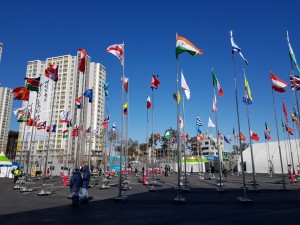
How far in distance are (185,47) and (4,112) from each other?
122m

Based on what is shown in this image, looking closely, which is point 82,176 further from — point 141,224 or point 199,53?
point 199,53

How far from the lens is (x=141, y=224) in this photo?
883 cm

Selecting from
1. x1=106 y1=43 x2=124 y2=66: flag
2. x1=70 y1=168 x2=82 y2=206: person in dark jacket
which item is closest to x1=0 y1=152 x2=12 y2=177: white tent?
x1=106 y1=43 x2=124 y2=66: flag

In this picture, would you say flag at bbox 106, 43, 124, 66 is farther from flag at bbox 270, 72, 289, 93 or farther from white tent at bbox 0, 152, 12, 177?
white tent at bbox 0, 152, 12, 177

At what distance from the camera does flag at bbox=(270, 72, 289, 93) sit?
21145 mm

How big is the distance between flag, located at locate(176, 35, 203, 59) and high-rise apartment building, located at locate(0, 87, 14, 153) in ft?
344

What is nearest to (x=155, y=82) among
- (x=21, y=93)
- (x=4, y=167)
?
(x=21, y=93)

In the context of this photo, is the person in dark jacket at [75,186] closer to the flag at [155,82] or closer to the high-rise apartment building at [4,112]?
the flag at [155,82]

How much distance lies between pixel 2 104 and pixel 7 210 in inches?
4563

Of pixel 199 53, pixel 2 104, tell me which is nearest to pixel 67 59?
pixel 2 104

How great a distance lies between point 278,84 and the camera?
21.3 meters

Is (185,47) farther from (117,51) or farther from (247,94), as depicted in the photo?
(247,94)

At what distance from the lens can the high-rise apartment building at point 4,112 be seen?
109 metres

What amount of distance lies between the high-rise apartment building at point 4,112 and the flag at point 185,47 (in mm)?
104933
